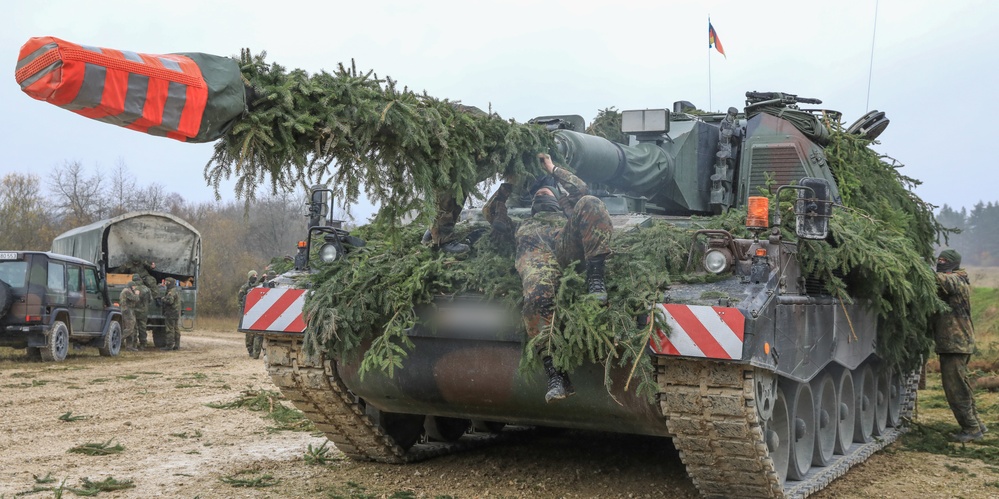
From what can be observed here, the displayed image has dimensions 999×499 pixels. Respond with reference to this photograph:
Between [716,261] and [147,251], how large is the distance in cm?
1786

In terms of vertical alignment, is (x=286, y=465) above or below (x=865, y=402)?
below

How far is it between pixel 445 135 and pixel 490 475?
2.75 m

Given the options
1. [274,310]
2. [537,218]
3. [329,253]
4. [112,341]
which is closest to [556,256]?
[537,218]

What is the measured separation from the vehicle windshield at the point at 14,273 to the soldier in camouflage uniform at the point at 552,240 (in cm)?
1118

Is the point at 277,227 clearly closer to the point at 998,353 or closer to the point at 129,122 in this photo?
the point at 998,353

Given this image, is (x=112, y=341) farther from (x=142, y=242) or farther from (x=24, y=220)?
(x=24, y=220)

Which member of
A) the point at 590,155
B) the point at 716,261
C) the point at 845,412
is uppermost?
the point at 590,155

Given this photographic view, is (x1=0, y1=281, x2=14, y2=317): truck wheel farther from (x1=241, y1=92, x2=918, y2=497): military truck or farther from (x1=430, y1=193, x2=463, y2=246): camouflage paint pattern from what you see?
(x1=430, y1=193, x2=463, y2=246): camouflage paint pattern

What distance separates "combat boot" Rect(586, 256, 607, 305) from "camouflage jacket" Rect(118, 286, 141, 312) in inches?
→ 579

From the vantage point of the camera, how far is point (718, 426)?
5664mm

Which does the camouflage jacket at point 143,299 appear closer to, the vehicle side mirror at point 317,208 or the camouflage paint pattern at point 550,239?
the vehicle side mirror at point 317,208

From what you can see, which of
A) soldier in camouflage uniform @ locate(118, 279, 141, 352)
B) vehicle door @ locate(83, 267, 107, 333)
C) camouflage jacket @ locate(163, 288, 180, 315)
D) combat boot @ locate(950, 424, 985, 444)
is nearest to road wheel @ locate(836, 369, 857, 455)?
combat boot @ locate(950, 424, 985, 444)

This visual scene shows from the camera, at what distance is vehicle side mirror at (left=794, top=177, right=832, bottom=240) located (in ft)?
19.7

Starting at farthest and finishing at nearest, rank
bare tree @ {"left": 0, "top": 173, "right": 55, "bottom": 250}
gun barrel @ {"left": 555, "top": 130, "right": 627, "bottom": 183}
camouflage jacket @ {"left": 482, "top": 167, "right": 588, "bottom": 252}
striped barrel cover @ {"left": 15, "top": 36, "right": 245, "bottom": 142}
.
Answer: bare tree @ {"left": 0, "top": 173, "right": 55, "bottom": 250} → gun barrel @ {"left": 555, "top": 130, "right": 627, "bottom": 183} → camouflage jacket @ {"left": 482, "top": 167, "right": 588, "bottom": 252} → striped barrel cover @ {"left": 15, "top": 36, "right": 245, "bottom": 142}
